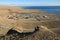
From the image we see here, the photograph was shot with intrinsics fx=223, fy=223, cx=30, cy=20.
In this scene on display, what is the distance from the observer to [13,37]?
60.8 feet

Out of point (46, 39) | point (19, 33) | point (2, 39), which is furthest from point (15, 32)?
point (46, 39)

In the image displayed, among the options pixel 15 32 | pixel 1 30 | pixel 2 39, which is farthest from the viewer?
pixel 1 30

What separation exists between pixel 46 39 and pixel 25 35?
185 centimetres

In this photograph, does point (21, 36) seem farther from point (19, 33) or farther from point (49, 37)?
point (49, 37)

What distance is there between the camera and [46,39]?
18406mm

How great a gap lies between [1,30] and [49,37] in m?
5.29

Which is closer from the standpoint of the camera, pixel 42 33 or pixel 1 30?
pixel 42 33

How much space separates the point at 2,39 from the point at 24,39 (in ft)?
5.91

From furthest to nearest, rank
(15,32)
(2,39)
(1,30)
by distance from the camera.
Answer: (1,30) < (15,32) < (2,39)

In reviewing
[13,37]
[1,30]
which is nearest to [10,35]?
[13,37]

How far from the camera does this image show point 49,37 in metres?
18.8

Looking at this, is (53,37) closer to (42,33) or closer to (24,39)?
(42,33)

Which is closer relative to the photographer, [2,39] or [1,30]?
[2,39]

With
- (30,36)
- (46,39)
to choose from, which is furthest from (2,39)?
(46,39)
